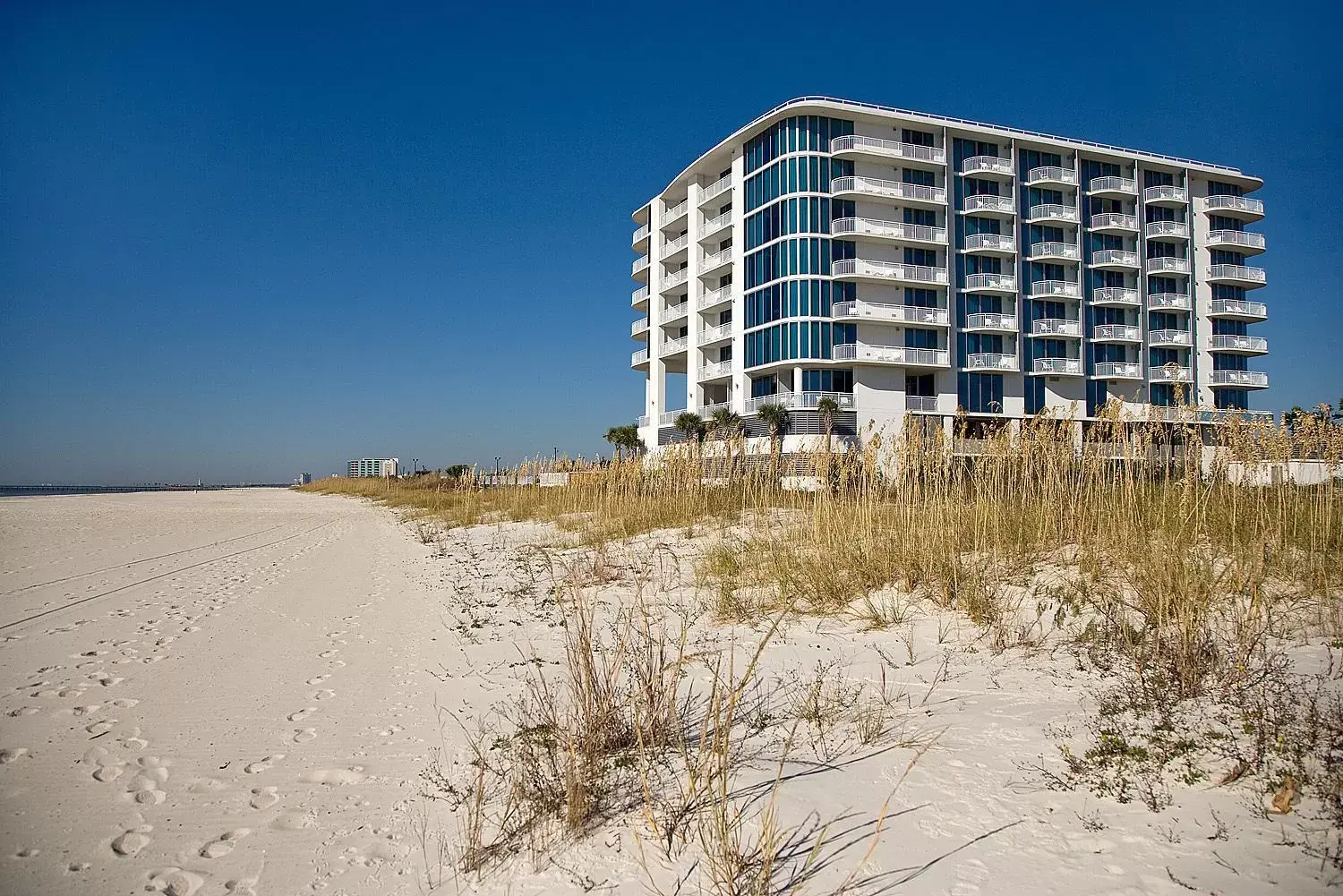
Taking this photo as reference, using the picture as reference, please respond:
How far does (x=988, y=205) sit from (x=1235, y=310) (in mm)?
21322

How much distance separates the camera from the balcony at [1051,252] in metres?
44.6

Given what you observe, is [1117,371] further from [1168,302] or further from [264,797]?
[264,797]

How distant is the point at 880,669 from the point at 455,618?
161 inches

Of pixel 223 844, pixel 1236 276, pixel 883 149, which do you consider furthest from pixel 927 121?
pixel 223 844

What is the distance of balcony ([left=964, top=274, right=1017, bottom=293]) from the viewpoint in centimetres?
4362

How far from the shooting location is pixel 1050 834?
249 cm

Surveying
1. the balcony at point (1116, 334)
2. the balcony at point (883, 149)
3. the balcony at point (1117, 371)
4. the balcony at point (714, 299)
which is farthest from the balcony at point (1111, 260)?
the balcony at point (714, 299)

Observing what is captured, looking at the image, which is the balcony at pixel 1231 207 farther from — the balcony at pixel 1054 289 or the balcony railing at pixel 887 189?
the balcony railing at pixel 887 189

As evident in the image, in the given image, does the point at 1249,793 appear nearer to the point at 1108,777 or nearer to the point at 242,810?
the point at 1108,777

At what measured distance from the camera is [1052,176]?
44719 millimetres

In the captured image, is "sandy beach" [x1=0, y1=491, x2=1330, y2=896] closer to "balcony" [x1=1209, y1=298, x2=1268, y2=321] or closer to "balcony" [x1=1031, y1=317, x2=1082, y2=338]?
"balcony" [x1=1031, y1=317, x2=1082, y2=338]

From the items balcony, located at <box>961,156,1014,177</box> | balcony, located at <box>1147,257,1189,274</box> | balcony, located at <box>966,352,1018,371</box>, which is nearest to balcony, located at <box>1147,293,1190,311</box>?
balcony, located at <box>1147,257,1189,274</box>

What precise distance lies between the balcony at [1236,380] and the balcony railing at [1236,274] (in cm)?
668

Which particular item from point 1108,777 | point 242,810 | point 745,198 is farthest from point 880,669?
point 745,198
